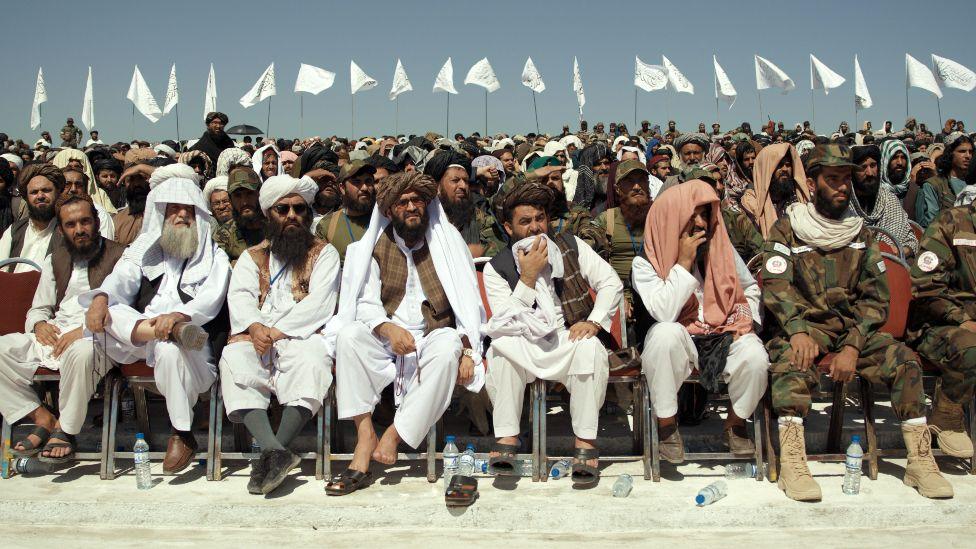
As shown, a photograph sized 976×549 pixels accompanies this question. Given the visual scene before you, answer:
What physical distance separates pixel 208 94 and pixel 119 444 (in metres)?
17.4

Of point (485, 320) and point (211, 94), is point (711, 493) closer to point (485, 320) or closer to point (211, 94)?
point (485, 320)

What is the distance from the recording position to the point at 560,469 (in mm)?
4457

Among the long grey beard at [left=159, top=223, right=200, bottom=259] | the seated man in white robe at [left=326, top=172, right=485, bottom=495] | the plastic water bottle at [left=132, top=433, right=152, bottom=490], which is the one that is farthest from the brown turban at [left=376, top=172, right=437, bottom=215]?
the plastic water bottle at [left=132, top=433, right=152, bottom=490]

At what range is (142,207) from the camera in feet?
21.5

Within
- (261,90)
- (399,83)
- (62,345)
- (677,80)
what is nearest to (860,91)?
(677,80)

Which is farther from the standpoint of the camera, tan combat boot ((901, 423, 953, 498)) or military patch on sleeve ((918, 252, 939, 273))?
military patch on sleeve ((918, 252, 939, 273))

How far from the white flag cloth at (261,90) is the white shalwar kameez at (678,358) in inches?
646

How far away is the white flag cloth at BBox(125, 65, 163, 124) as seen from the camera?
64.9 feet

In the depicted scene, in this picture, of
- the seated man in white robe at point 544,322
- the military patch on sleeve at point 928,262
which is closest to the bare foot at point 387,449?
the seated man in white robe at point 544,322

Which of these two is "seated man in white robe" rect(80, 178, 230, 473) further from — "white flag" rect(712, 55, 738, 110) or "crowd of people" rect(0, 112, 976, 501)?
"white flag" rect(712, 55, 738, 110)

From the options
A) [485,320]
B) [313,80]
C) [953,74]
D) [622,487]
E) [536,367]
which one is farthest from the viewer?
[313,80]

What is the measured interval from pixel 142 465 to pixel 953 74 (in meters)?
19.0

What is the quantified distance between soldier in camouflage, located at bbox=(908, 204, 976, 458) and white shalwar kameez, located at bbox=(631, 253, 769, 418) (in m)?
1.07

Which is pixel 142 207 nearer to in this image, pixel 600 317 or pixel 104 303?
pixel 104 303
